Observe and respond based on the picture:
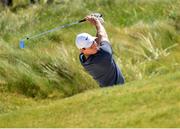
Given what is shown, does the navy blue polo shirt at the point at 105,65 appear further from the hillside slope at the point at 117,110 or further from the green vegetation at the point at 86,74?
the hillside slope at the point at 117,110

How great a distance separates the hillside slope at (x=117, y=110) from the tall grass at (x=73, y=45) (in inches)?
129

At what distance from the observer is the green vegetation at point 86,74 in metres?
5.55

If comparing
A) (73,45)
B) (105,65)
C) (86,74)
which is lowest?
(86,74)

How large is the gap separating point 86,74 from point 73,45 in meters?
2.52

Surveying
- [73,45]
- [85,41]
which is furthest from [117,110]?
[73,45]

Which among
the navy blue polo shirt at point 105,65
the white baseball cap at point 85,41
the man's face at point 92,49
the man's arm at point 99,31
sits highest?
the man's arm at point 99,31

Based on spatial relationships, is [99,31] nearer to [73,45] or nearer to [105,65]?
[105,65]

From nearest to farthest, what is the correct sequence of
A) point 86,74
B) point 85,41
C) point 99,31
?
point 85,41, point 99,31, point 86,74

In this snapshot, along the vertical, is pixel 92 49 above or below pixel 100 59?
above

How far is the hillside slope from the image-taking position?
5.11 metres

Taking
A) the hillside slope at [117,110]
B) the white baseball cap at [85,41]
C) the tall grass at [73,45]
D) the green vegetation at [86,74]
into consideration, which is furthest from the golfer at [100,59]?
the tall grass at [73,45]

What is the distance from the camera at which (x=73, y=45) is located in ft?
40.2

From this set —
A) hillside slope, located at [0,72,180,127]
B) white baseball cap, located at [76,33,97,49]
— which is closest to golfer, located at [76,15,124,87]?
white baseball cap, located at [76,33,97,49]

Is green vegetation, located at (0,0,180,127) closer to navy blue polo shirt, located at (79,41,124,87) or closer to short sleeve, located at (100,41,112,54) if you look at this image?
navy blue polo shirt, located at (79,41,124,87)
